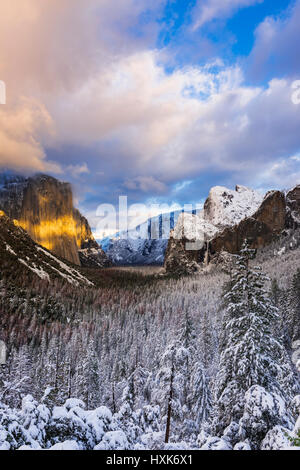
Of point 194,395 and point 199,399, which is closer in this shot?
point 199,399

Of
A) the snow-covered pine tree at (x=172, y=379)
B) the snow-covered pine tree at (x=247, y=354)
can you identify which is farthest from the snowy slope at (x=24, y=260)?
the snow-covered pine tree at (x=247, y=354)

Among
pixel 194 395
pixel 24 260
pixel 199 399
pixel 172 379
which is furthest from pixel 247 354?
pixel 24 260

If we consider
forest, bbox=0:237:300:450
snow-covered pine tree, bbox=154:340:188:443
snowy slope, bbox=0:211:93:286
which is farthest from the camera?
snowy slope, bbox=0:211:93:286

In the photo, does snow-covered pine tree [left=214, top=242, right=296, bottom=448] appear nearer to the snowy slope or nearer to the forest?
the forest

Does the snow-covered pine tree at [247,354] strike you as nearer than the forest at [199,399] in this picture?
No

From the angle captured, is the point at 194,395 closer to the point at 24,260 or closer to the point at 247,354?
the point at 247,354

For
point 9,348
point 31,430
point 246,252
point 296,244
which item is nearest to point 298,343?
point 246,252

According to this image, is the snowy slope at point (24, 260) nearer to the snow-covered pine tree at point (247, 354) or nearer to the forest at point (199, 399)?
the forest at point (199, 399)

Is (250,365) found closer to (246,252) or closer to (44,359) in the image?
(246,252)

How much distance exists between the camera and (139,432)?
10.1 metres

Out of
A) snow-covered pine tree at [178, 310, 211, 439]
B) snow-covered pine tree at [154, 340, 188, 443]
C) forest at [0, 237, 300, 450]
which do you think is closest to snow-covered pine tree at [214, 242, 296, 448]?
forest at [0, 237, 300, 450]

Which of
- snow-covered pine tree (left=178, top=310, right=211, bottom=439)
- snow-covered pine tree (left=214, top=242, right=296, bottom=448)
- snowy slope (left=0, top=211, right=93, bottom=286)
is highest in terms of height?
snowy slope (left=0, top=211, right=93, bottom=286)
